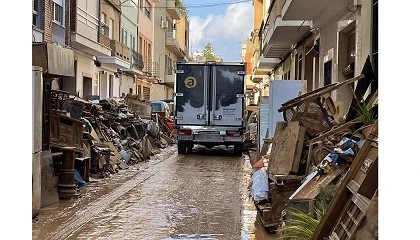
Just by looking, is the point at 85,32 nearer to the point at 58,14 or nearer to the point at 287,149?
the point at 58,14

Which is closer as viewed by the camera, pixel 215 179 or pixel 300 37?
pixel 215 179

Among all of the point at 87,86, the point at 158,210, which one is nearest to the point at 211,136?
the point at 87,86

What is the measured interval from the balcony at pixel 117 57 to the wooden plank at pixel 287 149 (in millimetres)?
22900

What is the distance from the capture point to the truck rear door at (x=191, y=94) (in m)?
21.2

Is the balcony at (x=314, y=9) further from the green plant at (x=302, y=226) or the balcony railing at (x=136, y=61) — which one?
the balcony railing at (x=136, y=61)

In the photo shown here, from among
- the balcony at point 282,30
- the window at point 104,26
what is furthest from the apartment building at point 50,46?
the balcony at point 282,30

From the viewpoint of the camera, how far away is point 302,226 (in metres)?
6.28

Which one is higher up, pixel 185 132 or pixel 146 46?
pixel 146 46

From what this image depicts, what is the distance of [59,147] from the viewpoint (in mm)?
10938

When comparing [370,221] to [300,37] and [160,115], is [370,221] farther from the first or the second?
[160,115]

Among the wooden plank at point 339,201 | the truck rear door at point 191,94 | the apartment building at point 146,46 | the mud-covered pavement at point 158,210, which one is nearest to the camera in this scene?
the wooden plank at point 339,201

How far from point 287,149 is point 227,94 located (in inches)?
500
